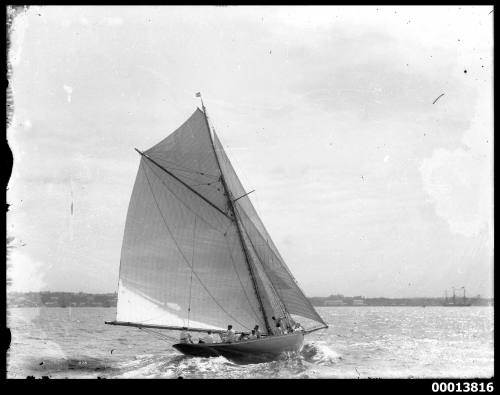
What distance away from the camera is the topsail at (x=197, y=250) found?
1192 inches

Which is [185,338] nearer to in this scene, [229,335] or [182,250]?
[229,335]

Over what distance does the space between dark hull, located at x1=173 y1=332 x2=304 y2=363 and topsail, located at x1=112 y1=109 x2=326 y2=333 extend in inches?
50.1

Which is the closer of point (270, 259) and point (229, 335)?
point (229, 335)

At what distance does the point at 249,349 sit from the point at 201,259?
17.3 ft

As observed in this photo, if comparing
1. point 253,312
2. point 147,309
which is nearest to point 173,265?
point 147,309

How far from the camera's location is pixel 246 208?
32344mm

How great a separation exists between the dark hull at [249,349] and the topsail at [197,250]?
4.18ft

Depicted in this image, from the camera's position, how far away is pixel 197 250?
101ft

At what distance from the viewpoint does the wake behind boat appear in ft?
99.0

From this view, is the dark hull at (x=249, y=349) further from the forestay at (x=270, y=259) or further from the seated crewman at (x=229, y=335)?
the forestay at (x=270, y=259)
